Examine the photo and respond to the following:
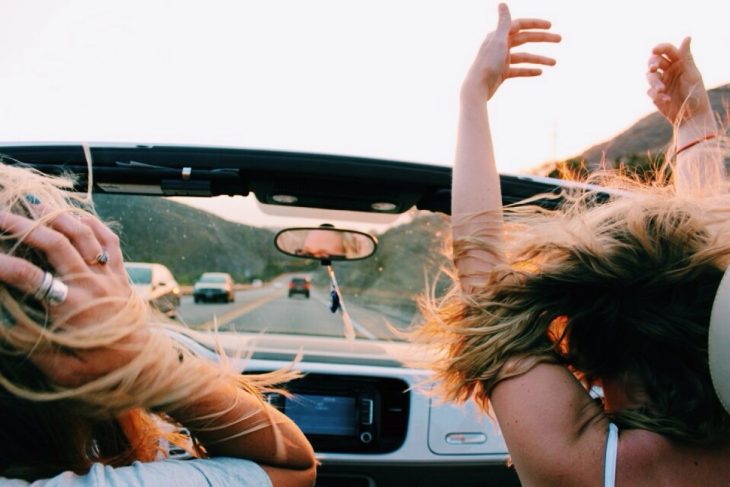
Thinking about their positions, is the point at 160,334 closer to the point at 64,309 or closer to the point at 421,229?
the point at 64,309

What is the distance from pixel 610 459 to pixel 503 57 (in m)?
1.10

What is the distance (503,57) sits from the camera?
1.78 m

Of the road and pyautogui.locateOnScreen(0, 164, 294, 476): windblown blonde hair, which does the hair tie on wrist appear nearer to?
pyautogui.locateOnScreen(0, 164, 294, 476): windblown blonde hair

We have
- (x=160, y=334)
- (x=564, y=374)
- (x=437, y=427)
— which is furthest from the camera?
(x=437, y=427)

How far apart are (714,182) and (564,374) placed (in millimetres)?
871

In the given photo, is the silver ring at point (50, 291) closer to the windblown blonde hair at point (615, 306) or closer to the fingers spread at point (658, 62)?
the windblown blonde hair at point (615, 306)

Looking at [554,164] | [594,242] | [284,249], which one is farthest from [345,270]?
[594,242]

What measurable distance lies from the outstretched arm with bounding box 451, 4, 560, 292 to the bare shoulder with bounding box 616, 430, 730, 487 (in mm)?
510

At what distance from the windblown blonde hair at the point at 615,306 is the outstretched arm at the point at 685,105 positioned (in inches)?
18.9

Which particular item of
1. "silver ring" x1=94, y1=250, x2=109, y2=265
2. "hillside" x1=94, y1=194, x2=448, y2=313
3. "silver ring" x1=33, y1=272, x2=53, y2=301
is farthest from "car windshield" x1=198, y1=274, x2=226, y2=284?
"silver ring" x1=33, y1=272, x2=53, y2=301

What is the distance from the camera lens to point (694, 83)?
2178 millimetres

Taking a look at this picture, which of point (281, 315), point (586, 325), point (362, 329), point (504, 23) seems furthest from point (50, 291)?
point (281, 315)

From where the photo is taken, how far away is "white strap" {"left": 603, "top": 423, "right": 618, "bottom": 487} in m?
1.27

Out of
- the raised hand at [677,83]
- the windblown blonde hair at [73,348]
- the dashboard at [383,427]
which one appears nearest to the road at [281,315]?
the dashboard at [383,427]
